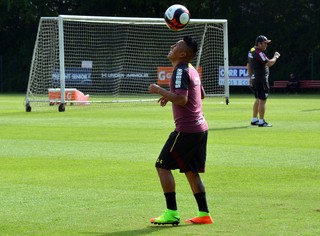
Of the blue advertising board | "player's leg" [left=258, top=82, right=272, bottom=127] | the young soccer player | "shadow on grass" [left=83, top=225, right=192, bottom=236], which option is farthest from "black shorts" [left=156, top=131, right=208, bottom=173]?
the blue advertising board

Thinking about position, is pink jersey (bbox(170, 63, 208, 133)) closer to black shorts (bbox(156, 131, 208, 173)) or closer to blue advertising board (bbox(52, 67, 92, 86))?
black shorts (bbox(156, 131, 208, 173))

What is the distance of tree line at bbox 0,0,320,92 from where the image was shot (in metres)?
50.7

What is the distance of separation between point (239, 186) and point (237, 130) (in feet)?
29.9

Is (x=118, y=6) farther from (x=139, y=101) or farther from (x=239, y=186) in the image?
(x=239, y=186)

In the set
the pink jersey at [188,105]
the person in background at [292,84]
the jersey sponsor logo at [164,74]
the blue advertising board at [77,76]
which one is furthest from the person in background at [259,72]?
the person in background at [292,84]

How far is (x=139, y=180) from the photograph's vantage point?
1227cm

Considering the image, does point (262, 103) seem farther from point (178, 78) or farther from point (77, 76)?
point (77, 76)

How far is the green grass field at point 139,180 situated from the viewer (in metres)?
9.03

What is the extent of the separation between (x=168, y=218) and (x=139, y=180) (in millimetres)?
3255

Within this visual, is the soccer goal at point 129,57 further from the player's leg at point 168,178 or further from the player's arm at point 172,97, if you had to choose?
the player's arm at point 172,97

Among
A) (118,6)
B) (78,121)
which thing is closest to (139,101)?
(78,121)

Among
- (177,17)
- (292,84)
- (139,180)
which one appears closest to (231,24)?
(292,84)

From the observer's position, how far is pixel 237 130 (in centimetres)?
2064

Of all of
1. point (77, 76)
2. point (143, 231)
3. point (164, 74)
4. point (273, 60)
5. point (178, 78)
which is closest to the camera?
point (143, 231)
